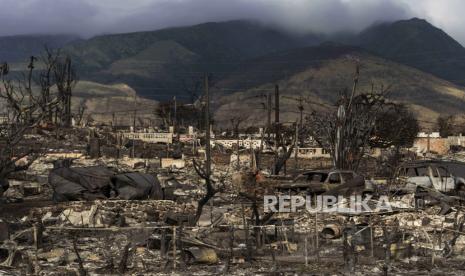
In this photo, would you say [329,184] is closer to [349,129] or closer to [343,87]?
[349,129]

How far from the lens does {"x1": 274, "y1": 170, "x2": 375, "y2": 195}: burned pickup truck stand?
21.9m

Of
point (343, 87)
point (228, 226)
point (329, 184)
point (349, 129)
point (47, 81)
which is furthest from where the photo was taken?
point (343, 87)

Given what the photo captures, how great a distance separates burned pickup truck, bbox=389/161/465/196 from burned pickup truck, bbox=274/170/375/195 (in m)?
0.96

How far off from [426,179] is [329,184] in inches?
132

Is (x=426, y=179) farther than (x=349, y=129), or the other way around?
(x=349, y=129)

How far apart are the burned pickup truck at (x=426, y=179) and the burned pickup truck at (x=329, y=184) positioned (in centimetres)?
96

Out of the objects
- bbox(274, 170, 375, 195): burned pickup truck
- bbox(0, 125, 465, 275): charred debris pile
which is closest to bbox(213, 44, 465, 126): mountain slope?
bbox(274, 170, 375, 195): burned pickup truck

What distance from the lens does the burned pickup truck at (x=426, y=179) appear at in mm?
22719

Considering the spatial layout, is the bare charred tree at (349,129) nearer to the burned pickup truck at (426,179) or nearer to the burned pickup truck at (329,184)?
the burned pickup truck at (426,179)

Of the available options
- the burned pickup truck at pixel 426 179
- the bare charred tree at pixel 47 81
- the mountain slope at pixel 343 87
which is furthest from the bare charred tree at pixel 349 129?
the mountain slope at pixel 343 87

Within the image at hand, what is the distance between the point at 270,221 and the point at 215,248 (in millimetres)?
3582

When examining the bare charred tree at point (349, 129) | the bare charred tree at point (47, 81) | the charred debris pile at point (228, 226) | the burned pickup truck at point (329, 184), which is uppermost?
the bare charred tree at point (47, 81)

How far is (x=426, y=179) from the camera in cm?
2342

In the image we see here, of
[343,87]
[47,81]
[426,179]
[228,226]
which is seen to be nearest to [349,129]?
[426,179]
